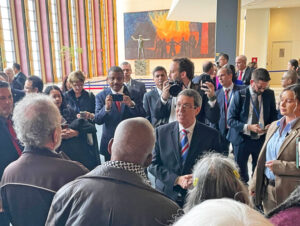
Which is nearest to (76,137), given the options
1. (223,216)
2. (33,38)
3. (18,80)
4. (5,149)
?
(5,149)

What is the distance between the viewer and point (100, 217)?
42.3 inches

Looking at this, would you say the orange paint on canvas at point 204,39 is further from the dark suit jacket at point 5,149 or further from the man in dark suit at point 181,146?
the dark suit jacket at point 5,149

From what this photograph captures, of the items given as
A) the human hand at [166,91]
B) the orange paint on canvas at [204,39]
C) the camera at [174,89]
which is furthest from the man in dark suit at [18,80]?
the orange paint on canvas at [204,39]

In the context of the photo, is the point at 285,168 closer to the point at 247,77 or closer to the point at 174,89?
the point at 174,89

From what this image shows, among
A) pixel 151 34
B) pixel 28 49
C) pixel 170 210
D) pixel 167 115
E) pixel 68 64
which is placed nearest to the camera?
pixel 170 210

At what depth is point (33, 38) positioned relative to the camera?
55.2 ft

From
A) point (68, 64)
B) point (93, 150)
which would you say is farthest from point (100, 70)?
point (93, 150)

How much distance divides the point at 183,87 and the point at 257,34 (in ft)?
36.9

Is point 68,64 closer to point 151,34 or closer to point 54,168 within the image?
point 151,34

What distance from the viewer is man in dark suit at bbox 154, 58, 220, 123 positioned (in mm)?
2824

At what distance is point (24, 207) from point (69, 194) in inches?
16.5

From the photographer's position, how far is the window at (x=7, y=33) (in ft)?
46.7

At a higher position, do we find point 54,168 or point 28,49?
point 28,49

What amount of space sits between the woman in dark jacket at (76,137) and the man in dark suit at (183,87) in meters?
0.86
